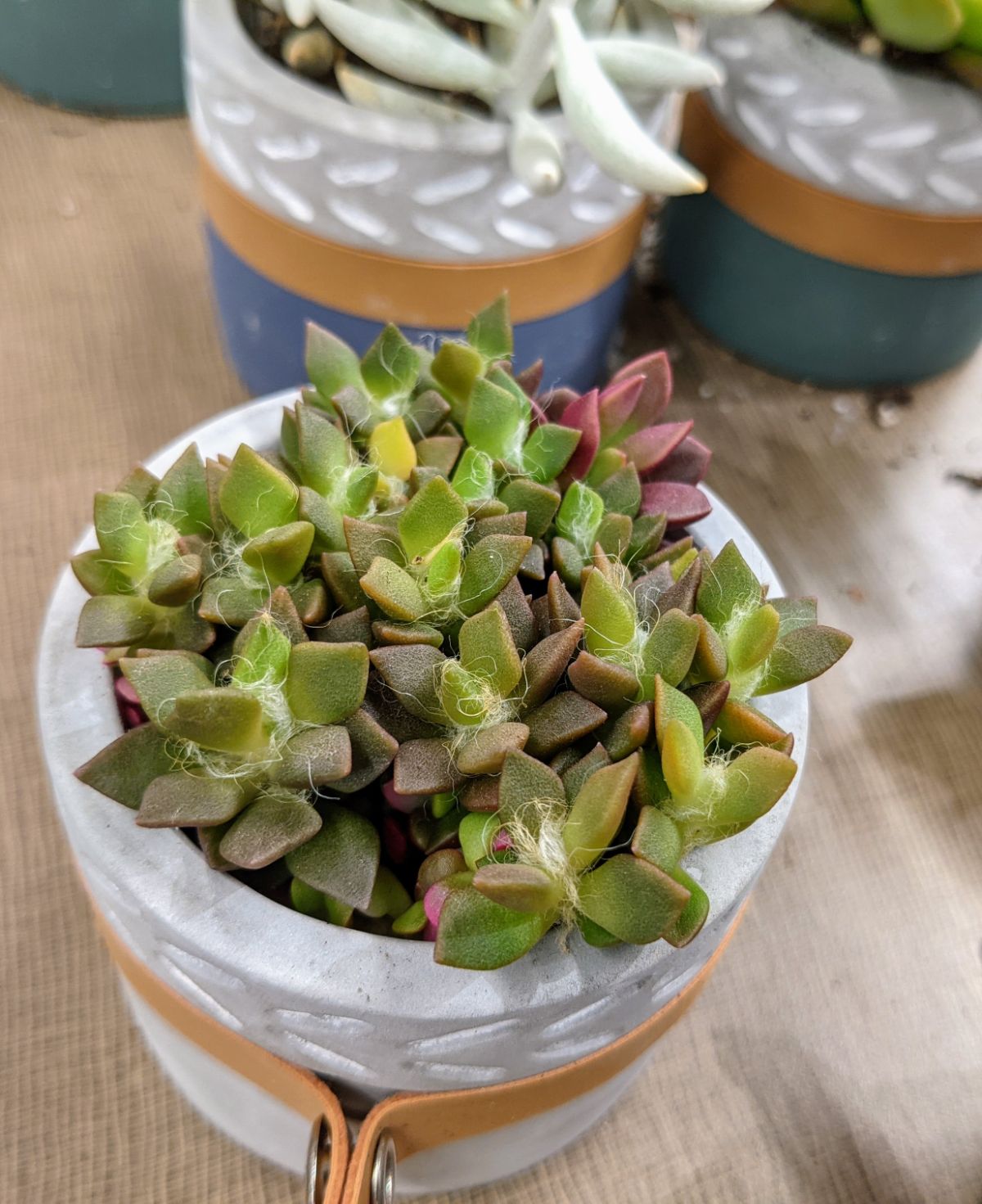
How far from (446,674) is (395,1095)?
163 millimetres

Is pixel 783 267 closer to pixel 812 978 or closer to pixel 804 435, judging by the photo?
pixel 804 435

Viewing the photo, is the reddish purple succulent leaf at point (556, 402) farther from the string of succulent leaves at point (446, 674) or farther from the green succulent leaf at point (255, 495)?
the green succulent leaf at point (255, 495)

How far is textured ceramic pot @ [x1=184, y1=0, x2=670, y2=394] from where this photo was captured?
22.6 inches

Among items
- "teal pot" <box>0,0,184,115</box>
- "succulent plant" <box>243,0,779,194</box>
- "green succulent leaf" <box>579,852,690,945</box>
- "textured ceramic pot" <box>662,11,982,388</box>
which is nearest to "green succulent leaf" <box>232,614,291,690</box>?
"green succulent leaf" <box>579,852,690,945</box>

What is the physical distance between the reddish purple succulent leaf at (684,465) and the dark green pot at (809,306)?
438mm

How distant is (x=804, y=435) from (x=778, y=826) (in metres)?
0.58

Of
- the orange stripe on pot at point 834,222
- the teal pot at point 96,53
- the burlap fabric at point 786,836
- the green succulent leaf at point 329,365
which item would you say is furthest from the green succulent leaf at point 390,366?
the teal pot at point 96,53

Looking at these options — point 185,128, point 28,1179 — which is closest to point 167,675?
point 28,1179

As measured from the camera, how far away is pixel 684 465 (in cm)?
43

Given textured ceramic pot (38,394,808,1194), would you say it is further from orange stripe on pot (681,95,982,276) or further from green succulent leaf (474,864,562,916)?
orange stripe on pot (681,95,982,276)

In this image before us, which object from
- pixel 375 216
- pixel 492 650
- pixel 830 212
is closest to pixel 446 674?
pixel 492 650

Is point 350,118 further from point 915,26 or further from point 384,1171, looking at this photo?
point 384,1171

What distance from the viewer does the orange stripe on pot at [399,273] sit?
24.9 inches

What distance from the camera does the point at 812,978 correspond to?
60 centimetres
